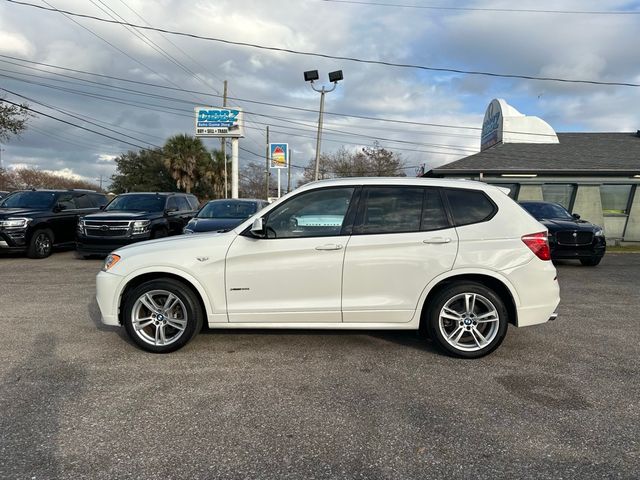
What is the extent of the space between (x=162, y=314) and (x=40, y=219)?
29.5 feet

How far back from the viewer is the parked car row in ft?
34.0

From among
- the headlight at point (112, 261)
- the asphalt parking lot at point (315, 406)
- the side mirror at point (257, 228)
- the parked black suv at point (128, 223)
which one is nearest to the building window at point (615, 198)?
the asphalt parking lot at point (315, 406)

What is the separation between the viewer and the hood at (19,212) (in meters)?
10.7

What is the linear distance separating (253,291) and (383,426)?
5.98ft

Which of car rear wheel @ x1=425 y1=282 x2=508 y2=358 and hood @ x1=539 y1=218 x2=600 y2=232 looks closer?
car rear wheel @ x1=425 y1=282 x2=508 y2=358

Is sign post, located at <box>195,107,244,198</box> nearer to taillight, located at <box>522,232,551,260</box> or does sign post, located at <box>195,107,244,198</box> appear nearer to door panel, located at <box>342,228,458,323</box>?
door panel, located at <box>342,228,458,323</box>

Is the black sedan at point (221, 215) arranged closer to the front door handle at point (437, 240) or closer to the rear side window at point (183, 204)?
the rear side window at point (183, 204)

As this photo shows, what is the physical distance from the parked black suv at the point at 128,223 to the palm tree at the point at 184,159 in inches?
996

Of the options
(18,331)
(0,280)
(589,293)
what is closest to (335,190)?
(18,331)

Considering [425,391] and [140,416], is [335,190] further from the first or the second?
[140,416]

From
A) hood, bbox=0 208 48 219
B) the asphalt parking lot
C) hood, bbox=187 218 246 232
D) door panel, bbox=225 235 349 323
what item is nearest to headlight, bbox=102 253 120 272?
the asphalt parking lot

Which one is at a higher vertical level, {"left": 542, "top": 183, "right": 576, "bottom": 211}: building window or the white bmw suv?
{"left": 542, "top": 183, "right": 576, "bottom": 211}: building window

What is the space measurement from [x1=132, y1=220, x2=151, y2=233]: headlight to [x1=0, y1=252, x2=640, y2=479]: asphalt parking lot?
206 inches

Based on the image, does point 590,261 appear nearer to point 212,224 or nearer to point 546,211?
point 546,211
